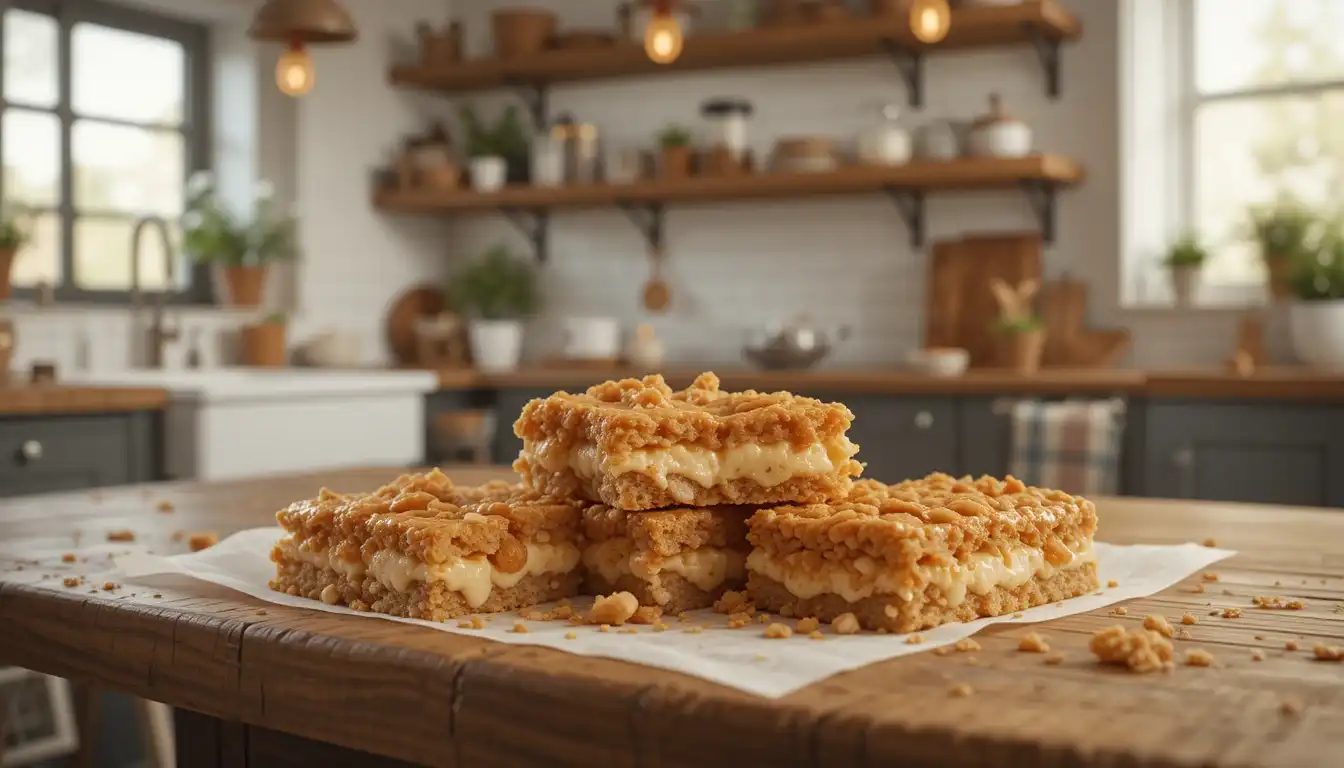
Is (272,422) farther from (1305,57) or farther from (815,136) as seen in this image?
(1305,57)

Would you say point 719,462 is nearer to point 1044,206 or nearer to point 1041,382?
point 1041,382

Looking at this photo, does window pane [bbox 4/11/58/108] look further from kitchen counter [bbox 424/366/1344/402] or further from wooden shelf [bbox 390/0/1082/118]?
kitchen counter [bbox 424/366/1344/402]

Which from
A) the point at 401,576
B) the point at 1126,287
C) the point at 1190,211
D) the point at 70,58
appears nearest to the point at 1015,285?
the point at 1126,287

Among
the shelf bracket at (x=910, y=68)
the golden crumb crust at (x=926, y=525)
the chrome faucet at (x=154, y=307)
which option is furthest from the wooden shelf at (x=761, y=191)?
the golden crumb crust at (x=926, y=525)

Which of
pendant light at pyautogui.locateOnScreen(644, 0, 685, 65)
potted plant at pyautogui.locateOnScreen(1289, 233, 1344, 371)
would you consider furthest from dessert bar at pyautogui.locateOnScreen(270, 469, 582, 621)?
potted plant at pyautogui.locateOnScreen(1289, 233, 1344, 371)

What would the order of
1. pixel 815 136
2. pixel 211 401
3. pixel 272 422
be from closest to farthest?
pixel 211 401
pixel 272 422
pixel 815 136

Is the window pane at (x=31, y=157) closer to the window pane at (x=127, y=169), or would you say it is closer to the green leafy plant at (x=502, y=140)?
the window pane at (x=127, y=169)
